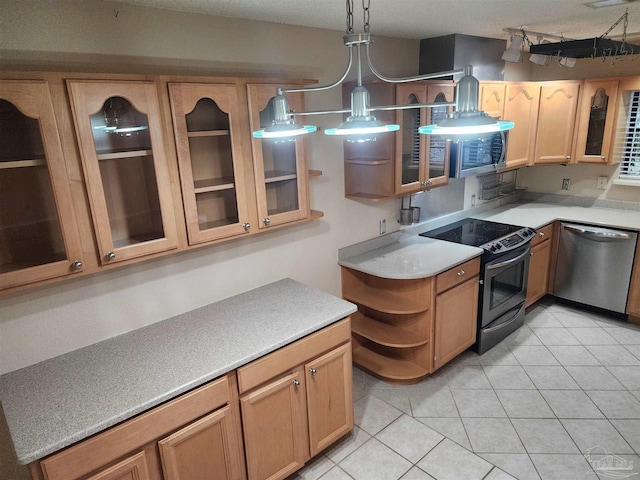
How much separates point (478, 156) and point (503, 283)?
102 centimetres

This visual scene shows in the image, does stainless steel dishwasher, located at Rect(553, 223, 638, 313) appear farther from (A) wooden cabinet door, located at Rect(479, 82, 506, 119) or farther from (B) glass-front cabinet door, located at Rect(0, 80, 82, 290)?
(B) glass-front cabinet door, located at Rect(0, 80, 82, 290)

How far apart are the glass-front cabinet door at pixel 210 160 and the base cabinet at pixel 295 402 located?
0.69 metres

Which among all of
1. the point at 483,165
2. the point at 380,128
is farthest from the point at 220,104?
the point at 483,165

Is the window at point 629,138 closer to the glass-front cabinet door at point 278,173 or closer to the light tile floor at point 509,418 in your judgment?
the light tile floor at point 509,418

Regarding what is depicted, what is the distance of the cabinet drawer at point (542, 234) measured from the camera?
3615 mm

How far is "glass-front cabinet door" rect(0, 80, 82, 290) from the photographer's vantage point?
1.48 m

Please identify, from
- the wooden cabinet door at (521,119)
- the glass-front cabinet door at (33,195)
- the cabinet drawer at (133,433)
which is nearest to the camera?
the cabinet drawer at (133,433)

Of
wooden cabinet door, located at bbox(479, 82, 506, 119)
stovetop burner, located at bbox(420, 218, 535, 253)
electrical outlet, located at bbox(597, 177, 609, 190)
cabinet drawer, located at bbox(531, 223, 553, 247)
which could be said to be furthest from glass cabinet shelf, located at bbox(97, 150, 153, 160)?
electrical outlet, located at bbox(597, 177, 609, 190)

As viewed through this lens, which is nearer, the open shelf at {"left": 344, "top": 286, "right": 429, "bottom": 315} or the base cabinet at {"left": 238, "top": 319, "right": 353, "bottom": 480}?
the base cabinet at {"left": 238, "top": 319, "right": 353, "bottom": 480}

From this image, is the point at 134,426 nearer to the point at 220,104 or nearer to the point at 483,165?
the point at 220,104

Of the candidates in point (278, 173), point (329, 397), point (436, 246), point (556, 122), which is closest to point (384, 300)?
point (436, 246)

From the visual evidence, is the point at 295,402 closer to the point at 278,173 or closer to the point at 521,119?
the point at 278,173

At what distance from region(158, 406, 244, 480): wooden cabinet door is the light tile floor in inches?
21.5

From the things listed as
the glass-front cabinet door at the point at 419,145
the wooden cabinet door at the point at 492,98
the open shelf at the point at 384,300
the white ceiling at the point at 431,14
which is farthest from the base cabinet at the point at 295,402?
the wooden cabinet door at the point at 492,98
